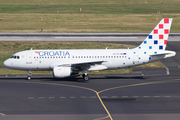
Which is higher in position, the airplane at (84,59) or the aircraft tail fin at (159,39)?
the aircraft tail fin at (159,39)

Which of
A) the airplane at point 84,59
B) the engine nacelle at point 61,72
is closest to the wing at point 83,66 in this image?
the airplane at point 84,59

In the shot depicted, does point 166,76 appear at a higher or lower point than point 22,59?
lower

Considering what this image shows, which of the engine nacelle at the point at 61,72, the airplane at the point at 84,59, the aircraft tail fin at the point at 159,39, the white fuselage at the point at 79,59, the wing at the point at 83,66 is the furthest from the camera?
the aircraft tail fin at the point at 159,39

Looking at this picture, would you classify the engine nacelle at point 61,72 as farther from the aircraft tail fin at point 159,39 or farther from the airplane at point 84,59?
the aircraft tail fin at point 159,39

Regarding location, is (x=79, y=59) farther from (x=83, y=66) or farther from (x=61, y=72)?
(x=61, y=72)

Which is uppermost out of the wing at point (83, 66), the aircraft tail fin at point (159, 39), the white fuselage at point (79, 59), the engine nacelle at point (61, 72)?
the aircraft tail fin at point (159, 39)

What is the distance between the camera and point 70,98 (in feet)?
110

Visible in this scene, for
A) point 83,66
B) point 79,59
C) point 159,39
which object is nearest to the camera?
point 83,66

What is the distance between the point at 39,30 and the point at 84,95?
60632 mm

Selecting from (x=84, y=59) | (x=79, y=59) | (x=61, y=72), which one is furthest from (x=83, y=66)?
(x=61, y=72)

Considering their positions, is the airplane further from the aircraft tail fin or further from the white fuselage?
the aircraft tail fin

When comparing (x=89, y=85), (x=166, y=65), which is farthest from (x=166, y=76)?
(x=89, y=85)

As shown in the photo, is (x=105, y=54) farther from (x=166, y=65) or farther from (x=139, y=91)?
(x=166, y=65)

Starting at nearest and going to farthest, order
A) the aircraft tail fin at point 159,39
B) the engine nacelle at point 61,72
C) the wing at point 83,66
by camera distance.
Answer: the engine nacelle at point 61,72
the wing at point 83,66
the aircraft tail fin at point 159,39
